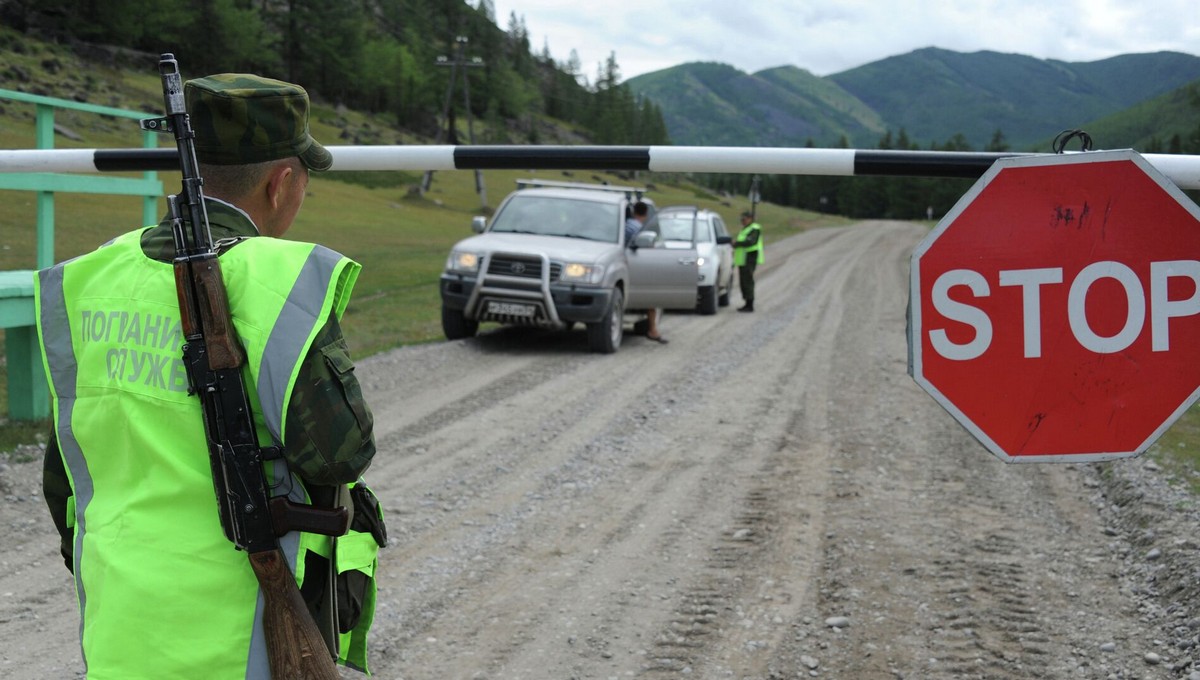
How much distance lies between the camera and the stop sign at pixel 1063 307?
2.64 meters

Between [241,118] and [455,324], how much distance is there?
12.0 metres

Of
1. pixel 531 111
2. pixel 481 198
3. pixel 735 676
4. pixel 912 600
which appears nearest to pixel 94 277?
pixel 735 676

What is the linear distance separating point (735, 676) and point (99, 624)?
2.90 metres

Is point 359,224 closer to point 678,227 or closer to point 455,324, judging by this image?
point 678,227

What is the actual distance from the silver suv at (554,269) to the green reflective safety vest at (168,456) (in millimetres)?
11428

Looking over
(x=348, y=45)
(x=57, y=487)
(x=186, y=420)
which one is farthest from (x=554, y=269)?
(x=348, y=45)

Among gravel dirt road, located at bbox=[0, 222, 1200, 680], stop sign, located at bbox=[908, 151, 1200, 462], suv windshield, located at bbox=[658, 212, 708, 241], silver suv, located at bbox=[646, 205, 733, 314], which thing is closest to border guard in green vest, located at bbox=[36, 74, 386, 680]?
stop sign, located at bbox=[908, 151, 1200, 462]

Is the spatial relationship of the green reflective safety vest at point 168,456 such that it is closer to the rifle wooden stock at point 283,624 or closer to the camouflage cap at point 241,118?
the rifle wooden stock at point 283,624

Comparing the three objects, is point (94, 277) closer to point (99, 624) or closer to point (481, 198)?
point (99, 624)

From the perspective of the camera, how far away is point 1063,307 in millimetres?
2680

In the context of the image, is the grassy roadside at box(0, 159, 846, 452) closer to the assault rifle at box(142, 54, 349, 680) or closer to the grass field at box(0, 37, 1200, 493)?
the grass field at box(0, 37, 1200, 493)

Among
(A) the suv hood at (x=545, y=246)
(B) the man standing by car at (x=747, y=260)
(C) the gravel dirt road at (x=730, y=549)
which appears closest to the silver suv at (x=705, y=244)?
(B) the man standing by car at (x=747, y=260)

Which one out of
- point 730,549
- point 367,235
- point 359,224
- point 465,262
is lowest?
point 730,549

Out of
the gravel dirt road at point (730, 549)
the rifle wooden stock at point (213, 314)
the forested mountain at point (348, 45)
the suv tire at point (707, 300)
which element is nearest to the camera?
the rifle wooden stock at point (213, 314)
